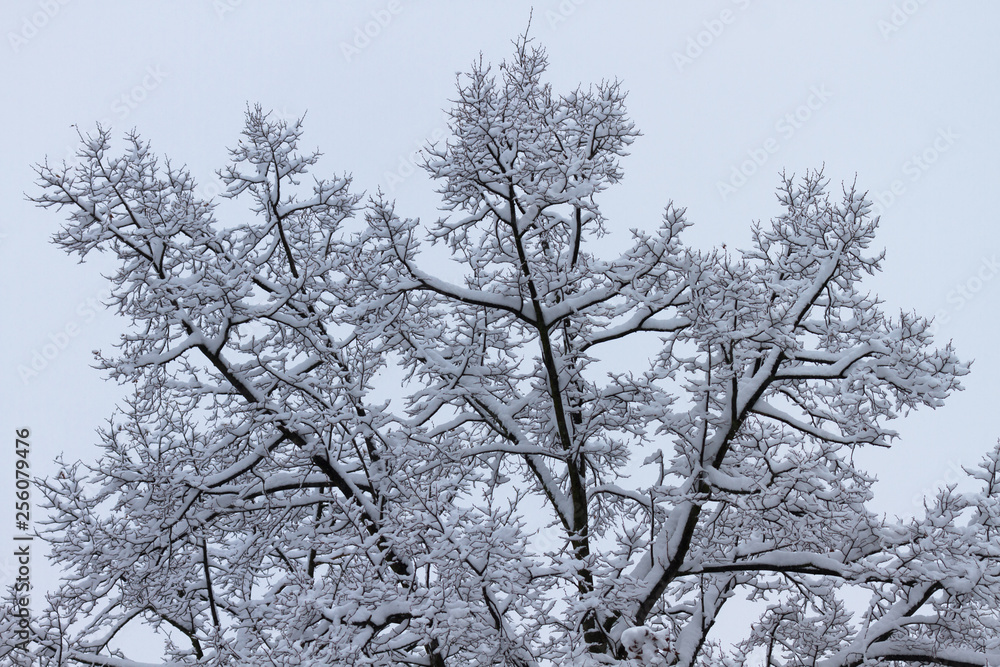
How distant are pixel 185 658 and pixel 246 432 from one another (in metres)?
2.54

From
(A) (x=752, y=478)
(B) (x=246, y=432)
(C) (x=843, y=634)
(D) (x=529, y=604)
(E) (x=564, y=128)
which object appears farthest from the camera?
(C) (x=843, y=634)

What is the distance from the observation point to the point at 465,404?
9.02 metres

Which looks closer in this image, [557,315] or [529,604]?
[529,604]

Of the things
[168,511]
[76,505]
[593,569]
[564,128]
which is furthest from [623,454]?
[76,505]

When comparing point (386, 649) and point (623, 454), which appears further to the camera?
point (623, 454)

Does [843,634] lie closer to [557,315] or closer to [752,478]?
[752,478]

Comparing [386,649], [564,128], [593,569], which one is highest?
[564,128]

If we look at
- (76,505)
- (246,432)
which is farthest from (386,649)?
(76,505)

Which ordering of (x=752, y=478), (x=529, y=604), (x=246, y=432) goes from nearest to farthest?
1. (x=529, y=604)
2. (x=752, y=478)
3. (x=246, y=432)

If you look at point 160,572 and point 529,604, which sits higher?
point 160,572

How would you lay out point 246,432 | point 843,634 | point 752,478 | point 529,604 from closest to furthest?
point 529,604 → point 752,478 → point 246,432 → point 843,634

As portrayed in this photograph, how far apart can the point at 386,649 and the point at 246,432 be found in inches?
103

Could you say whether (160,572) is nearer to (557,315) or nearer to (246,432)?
(246,432)

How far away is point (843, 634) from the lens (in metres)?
9.77
